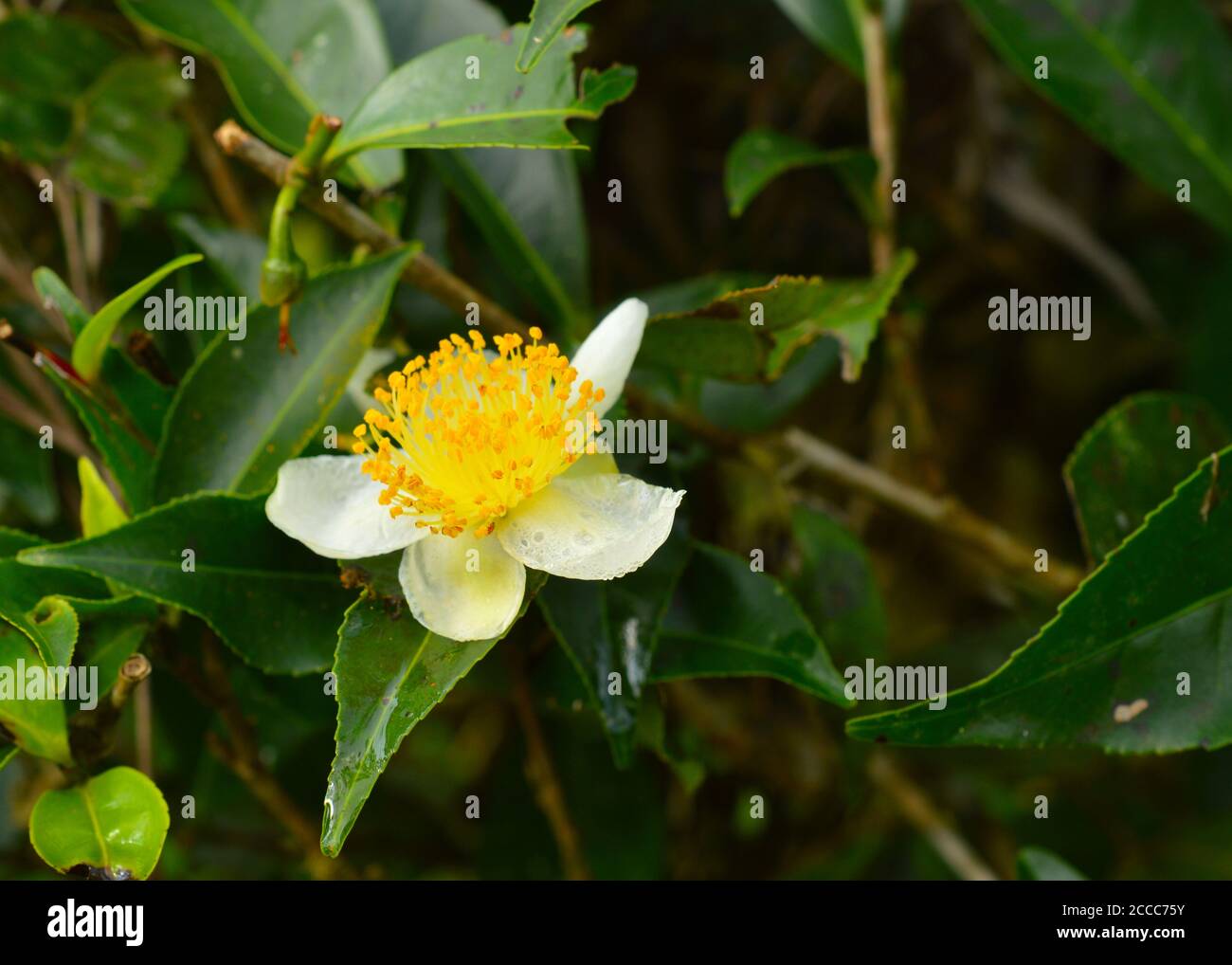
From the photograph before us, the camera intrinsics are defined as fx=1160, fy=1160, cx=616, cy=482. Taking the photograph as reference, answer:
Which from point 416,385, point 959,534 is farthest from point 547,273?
point 959,534

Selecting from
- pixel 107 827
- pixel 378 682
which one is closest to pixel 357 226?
pixel 378 682

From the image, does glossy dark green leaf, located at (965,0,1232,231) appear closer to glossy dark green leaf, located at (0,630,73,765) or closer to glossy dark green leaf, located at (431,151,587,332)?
glossy dark green leaf, located at (431,151,587,332)

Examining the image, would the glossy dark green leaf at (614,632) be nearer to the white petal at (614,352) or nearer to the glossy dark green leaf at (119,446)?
the white petal at (614,352)

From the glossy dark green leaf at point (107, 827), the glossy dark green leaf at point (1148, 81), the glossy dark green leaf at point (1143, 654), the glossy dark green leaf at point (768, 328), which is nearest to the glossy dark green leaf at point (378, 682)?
the glossy dark green leaf at point (107, 827)

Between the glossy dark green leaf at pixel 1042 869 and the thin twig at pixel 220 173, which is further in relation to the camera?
the thin twig at pixel 220 173

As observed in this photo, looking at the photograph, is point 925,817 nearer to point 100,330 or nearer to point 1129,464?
point 1129,464

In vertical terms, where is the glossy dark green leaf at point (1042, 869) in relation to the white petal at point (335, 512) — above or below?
below
